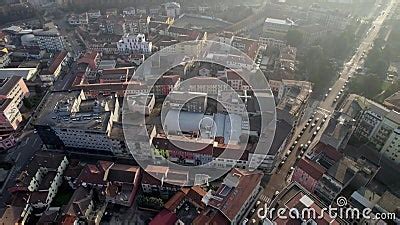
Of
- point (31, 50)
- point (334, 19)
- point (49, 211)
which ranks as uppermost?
point (334, 19)

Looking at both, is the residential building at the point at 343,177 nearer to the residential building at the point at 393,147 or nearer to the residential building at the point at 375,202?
the residential building at the point at 375,202

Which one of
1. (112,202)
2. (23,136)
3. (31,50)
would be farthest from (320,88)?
(31,50)

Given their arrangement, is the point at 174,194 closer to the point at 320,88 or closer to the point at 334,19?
the point at 320,88

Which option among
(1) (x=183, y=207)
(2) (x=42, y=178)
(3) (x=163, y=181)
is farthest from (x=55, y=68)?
(1) (x=183, y=207)

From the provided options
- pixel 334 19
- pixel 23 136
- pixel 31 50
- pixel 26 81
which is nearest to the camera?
pixel 23 136

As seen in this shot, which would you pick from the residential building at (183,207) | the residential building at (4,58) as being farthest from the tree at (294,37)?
the residential building at (4,58)

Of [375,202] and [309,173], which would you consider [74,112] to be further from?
[375,202]

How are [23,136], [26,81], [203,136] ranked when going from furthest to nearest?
[26,81] < [23,136] < [203,136]
